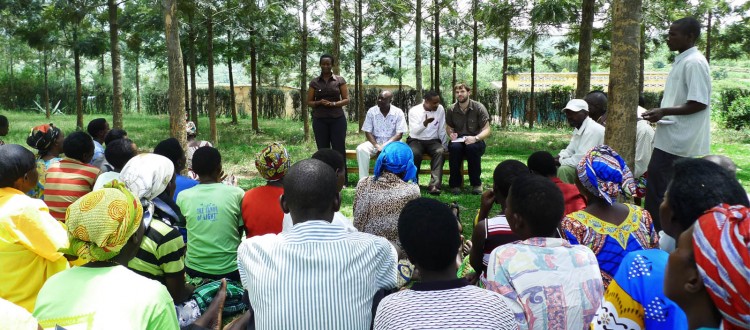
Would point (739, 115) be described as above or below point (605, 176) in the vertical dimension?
above

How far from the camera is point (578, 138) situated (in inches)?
229

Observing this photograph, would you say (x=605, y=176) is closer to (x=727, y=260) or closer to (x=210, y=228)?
(x=727, y=260)

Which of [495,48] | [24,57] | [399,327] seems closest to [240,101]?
[24,57]

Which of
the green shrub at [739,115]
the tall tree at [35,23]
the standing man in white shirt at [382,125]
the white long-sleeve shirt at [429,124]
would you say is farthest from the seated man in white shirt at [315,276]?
the green shrub at [739,115]

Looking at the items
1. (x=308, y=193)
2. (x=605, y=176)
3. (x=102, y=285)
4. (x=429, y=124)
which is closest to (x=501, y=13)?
(x=429, y=124)

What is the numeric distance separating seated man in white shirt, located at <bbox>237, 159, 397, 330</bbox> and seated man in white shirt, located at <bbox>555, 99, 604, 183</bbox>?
3.75 m

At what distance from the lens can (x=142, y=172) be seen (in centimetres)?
343

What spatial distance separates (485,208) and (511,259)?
131 centimetres

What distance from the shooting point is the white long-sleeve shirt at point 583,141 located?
5668mm

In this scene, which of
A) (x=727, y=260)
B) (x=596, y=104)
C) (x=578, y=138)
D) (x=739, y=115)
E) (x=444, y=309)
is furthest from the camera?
(x=739, y=115)

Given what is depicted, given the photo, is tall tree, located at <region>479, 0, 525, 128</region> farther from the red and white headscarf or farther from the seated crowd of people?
the red and white headscarf

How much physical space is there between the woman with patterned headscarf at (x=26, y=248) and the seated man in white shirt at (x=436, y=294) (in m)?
1.79

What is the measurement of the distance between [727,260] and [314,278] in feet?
4.65

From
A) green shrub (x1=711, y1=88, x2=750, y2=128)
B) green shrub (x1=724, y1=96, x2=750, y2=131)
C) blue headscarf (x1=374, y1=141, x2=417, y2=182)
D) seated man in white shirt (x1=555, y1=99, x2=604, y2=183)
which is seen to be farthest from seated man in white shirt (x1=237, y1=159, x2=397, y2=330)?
green shrub (x1=711, y1=88, x2=750, y2=128)
